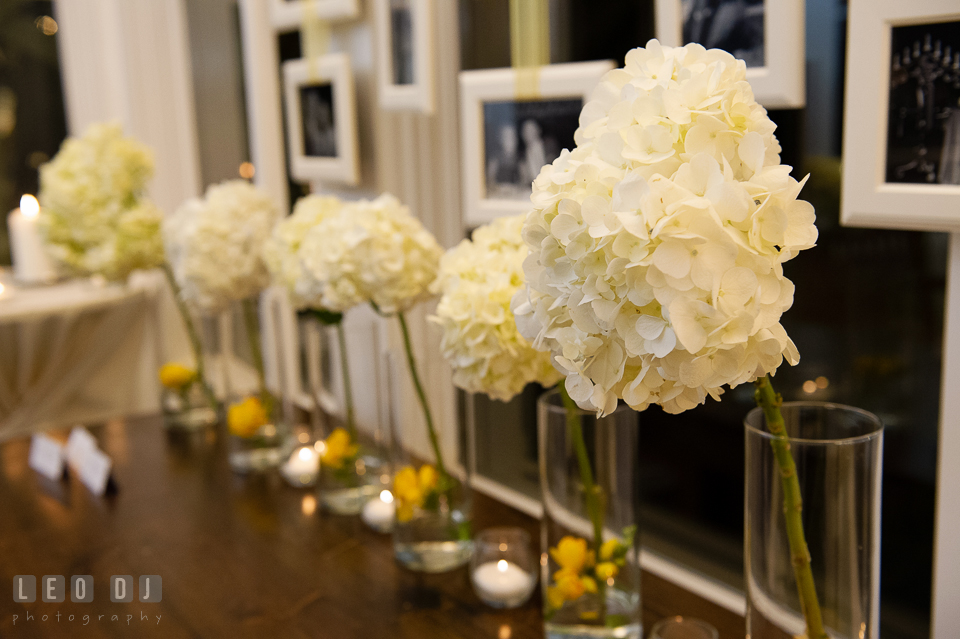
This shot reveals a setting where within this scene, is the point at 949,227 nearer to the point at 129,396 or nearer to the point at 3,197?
the point at 129,396

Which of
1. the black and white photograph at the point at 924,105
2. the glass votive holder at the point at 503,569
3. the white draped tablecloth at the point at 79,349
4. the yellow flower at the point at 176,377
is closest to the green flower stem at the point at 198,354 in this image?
the yellow flower at the point at 176,377

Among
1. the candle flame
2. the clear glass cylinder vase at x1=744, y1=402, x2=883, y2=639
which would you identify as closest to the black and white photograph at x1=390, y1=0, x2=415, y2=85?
the clear glass cylinder vase at x1=744, y1=402, x2=883, y2=639

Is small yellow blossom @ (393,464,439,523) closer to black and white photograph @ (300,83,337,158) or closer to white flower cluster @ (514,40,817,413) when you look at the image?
white flower cluster @ (514,40,817,413)

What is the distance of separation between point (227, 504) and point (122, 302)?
4.28 ft

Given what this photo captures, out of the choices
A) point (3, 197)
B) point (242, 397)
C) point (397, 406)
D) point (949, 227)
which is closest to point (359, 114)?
point (242, 397)

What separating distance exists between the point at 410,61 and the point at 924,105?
831 millimetres

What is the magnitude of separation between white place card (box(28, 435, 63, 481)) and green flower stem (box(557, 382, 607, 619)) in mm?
1008

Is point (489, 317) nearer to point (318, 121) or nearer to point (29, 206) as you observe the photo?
point (318, 121)

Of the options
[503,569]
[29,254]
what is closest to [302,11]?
[503,569]

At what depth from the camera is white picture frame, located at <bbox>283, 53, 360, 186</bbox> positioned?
1.52 meters

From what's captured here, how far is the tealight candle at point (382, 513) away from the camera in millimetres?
1156

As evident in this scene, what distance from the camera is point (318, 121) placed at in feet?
5.32

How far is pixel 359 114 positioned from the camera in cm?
154

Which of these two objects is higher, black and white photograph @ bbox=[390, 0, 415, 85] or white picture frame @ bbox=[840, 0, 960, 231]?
black and white photograph @ bbox=[390, 0, 415, 85]
